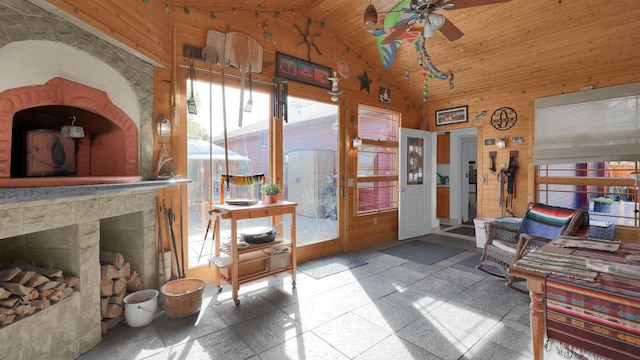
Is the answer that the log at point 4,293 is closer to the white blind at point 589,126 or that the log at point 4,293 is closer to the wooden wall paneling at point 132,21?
the wooden wall paneling at point 132,21

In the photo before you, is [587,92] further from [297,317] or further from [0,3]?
[0,3]

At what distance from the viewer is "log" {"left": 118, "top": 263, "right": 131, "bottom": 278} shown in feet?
8.32

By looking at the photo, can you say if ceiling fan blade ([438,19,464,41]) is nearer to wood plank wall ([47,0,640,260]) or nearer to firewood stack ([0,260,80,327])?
wood plank wall ([47,0,640,260])

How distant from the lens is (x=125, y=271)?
8.46ft

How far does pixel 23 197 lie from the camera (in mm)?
1486

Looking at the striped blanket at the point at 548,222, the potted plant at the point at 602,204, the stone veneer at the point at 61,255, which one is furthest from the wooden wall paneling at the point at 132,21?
the potted plant at the point at 602,204

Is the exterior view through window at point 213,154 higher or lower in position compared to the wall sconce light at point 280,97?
lower

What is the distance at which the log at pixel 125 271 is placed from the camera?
2535 mm

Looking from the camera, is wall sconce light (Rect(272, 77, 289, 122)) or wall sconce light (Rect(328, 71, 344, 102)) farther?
wall sconce light (Rect(328, 71, 344, 102))

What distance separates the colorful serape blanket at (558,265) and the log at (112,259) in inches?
117

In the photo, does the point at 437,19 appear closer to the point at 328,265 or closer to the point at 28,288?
the point at 328,265

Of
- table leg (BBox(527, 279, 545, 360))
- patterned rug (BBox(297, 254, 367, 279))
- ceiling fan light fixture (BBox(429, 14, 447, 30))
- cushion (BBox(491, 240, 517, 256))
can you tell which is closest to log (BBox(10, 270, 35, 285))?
patterned rug (BBox(297, 254, 367, 279))

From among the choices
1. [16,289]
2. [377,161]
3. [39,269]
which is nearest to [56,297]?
[16,289]

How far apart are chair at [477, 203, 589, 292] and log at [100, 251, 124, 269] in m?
3.73
